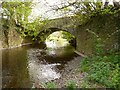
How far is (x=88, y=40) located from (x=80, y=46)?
1.70 meters

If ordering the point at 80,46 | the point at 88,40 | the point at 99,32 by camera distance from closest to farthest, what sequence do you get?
the point at 99,32 → the point at 88,40 → the point at 80,46

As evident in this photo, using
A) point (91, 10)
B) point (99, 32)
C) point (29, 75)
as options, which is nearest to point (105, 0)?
point (91, 10)

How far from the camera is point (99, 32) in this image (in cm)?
993

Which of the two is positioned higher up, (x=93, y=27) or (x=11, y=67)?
(x=93, y=27)

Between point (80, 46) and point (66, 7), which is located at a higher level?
point (66, 7)

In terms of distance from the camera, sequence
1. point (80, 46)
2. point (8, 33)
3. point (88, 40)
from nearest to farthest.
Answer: point (88, 40) → point (80, 46) → point (8, 33)

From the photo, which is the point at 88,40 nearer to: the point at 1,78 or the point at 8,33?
the point at 1,78

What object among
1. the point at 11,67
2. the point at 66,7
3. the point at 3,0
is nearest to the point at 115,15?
the point at 66,7

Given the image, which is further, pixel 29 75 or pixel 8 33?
pixel 8 33

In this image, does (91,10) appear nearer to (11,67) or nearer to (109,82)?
(11,67)

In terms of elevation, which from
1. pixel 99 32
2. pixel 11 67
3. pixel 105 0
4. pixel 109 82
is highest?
pixel 105 0

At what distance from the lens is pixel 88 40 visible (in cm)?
1103

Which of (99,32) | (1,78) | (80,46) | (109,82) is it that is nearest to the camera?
(109,82)

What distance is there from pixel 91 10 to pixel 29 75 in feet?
12.4
